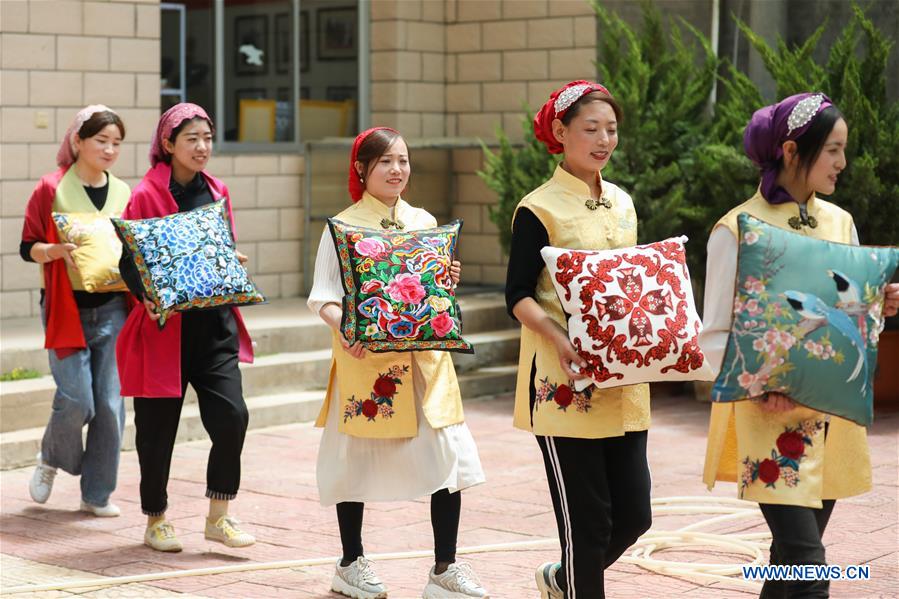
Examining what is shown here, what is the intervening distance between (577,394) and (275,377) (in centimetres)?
529

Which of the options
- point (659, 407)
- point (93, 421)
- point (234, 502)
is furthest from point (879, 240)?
point (93, 421)

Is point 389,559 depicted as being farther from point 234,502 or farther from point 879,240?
point 879,240

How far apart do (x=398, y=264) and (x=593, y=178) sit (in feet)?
2.67

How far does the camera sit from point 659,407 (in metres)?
9.52

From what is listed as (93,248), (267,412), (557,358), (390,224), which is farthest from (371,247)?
(267,412)

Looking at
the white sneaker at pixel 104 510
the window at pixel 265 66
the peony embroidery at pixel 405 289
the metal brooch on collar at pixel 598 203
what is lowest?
the white sneaker at pixel 104 510

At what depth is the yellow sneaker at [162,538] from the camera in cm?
580

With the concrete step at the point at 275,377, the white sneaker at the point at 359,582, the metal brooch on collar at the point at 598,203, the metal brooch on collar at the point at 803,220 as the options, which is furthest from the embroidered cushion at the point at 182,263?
the metal brooch on collar at the point at 803,220

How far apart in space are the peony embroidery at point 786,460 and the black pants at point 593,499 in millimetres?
478

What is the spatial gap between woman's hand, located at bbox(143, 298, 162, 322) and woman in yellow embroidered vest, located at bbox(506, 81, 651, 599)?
6.31 feet

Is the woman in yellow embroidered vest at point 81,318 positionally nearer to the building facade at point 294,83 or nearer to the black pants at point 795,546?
the building facade at point 294,83

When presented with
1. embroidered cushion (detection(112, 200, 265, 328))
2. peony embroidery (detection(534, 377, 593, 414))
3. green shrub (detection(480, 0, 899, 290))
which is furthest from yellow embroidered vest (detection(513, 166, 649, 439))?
green shrub (detection(480, 0, 899, 290))

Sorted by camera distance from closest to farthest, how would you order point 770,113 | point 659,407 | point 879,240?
1. point 770,113
2. point 879,240
3. point 659,407

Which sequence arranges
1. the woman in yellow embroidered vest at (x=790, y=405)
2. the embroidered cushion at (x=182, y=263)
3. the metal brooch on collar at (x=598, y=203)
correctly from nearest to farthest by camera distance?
1. the woman in yellow embroidered vest at (x=790, y=405)
2. the metal brooch on collar at (x=598, y=203)
3. the embroidered cushion at (x=182, y=263)
